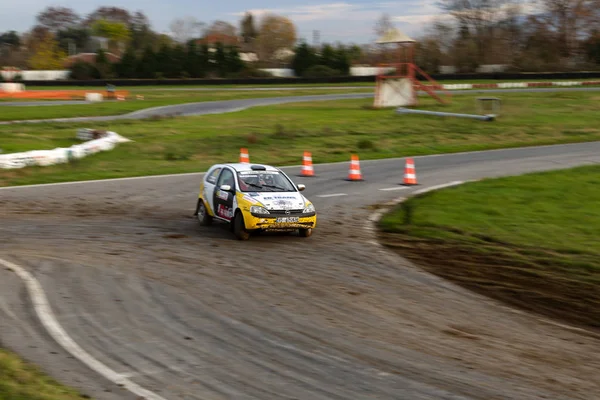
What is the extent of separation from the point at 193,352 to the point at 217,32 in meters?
164

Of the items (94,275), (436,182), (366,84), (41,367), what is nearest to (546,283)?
(94,275)

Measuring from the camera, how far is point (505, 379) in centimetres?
808

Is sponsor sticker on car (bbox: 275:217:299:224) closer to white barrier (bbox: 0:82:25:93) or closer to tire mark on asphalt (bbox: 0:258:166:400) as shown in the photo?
tire mark on asphalt (bbox: 0:258:166:400)

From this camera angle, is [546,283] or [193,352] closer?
[193,352]

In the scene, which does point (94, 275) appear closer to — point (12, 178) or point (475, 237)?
point (475, 237)

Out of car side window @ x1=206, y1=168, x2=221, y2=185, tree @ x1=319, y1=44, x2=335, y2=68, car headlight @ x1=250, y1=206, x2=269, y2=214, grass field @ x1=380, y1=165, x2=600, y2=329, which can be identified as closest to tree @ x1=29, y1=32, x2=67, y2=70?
tree @ x1=319, y1=44, x2=335, y2=68

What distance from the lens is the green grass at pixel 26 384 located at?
22.4 ft

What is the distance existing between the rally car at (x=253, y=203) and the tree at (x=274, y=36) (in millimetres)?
119138

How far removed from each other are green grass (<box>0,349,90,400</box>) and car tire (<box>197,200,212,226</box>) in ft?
29.3

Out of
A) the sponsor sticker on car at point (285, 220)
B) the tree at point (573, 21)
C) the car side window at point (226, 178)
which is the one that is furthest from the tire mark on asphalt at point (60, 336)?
the tree at point (573, 21)

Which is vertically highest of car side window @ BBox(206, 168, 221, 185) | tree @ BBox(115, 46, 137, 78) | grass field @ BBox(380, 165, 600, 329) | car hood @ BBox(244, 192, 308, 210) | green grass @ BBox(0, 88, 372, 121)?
tree @ BBox(115, 46, 137, 78)

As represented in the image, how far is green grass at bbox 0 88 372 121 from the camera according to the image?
151 feet

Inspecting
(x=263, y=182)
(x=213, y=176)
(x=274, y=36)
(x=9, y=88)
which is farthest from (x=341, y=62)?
(x=263, y=182)

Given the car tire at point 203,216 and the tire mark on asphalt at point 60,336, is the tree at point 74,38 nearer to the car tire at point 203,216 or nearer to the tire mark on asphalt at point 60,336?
the car tire at point 203,216
